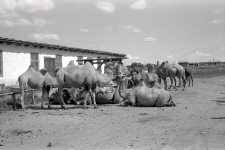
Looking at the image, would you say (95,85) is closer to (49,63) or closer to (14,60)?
(14,60)

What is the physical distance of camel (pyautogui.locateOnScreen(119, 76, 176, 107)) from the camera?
1151 centimetres

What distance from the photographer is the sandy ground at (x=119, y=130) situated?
6.05 meters

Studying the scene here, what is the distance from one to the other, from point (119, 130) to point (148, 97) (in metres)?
4.31

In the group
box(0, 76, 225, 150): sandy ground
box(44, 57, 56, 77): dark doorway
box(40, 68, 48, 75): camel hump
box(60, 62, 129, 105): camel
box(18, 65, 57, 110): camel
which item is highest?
box(44, 57, 56, 77): dark doorway

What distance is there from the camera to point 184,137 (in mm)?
6520

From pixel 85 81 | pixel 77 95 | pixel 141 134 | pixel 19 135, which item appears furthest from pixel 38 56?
pixel 141 134

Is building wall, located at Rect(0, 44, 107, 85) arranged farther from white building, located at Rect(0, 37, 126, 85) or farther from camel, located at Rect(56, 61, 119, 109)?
camel, located at Rect(56, 61, 119, 109)

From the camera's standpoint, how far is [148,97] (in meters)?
11.5

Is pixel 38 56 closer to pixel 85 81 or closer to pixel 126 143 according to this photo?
pixel 85 81

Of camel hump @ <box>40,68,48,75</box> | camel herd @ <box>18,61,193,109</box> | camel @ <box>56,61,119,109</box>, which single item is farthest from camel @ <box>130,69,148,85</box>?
camel hump @ <box>40,68,48,75</box>

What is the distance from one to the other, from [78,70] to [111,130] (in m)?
4.83

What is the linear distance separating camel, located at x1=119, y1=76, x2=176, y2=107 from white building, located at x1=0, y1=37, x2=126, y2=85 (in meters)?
9.20

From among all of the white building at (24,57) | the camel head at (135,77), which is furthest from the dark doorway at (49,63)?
the camel head at (135,77)

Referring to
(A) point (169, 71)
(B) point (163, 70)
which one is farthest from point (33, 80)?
(A) point (169, 71)
